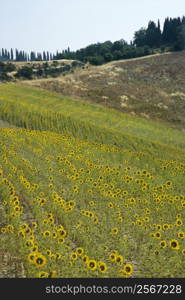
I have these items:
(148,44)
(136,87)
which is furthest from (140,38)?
(136,87)

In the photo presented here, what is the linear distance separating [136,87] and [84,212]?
72594 mm

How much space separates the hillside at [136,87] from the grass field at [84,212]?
40.7m

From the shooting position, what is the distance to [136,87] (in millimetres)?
83188

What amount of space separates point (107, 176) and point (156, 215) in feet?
15.8

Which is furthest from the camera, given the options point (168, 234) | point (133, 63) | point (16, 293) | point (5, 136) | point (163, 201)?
point (133, 63)

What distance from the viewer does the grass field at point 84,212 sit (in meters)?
10.3

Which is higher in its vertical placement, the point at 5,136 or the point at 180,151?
the point at 5,136

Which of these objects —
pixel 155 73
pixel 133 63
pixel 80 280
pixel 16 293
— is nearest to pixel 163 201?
pixel 80 280

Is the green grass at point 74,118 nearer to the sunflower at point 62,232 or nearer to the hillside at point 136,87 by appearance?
the hillside at point 136,87

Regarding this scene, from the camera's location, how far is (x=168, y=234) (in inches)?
522

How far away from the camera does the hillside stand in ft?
226

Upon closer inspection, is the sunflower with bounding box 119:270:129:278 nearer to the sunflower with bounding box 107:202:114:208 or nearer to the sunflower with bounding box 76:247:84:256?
the sunflower with bounding box 76:247:84:256

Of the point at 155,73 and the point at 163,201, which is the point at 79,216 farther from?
the point at 155,73

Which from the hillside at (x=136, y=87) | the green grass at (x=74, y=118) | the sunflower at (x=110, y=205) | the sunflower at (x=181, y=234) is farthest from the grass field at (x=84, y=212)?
the hillside at (x=136, y=87)
